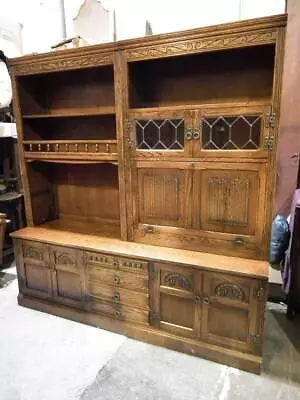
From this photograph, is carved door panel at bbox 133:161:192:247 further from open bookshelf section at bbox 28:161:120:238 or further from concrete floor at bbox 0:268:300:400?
concrete floor at bbox 0:268:300:400

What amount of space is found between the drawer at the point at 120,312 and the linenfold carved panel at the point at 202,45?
5.87 ft

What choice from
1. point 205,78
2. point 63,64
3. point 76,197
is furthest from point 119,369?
point 63,64

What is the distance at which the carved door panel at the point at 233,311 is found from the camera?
1.84 metres

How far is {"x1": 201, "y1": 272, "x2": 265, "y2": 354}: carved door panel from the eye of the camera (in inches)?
72.4

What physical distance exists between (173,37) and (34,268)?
2092 millimetres

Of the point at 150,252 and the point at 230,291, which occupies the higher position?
the point at 150,252

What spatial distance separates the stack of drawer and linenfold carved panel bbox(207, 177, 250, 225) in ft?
2.06

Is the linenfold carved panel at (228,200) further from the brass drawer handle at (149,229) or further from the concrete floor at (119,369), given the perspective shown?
the concrete floor at (119,369)

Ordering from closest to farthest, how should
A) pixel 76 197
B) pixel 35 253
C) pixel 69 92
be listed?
pixel 35 253, pixel 69 92, pixel 76 197

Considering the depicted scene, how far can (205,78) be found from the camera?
2135 millimetres

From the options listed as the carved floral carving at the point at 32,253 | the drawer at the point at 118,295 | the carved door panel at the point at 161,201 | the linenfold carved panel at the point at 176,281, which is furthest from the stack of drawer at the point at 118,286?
the carved floral carving at the point at 32,253

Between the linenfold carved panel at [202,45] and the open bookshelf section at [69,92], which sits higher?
the linenfold carved panel at [202,45]

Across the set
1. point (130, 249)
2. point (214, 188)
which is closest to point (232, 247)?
point (214, 188)

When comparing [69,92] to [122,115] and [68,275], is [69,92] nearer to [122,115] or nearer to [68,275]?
[122,115]
